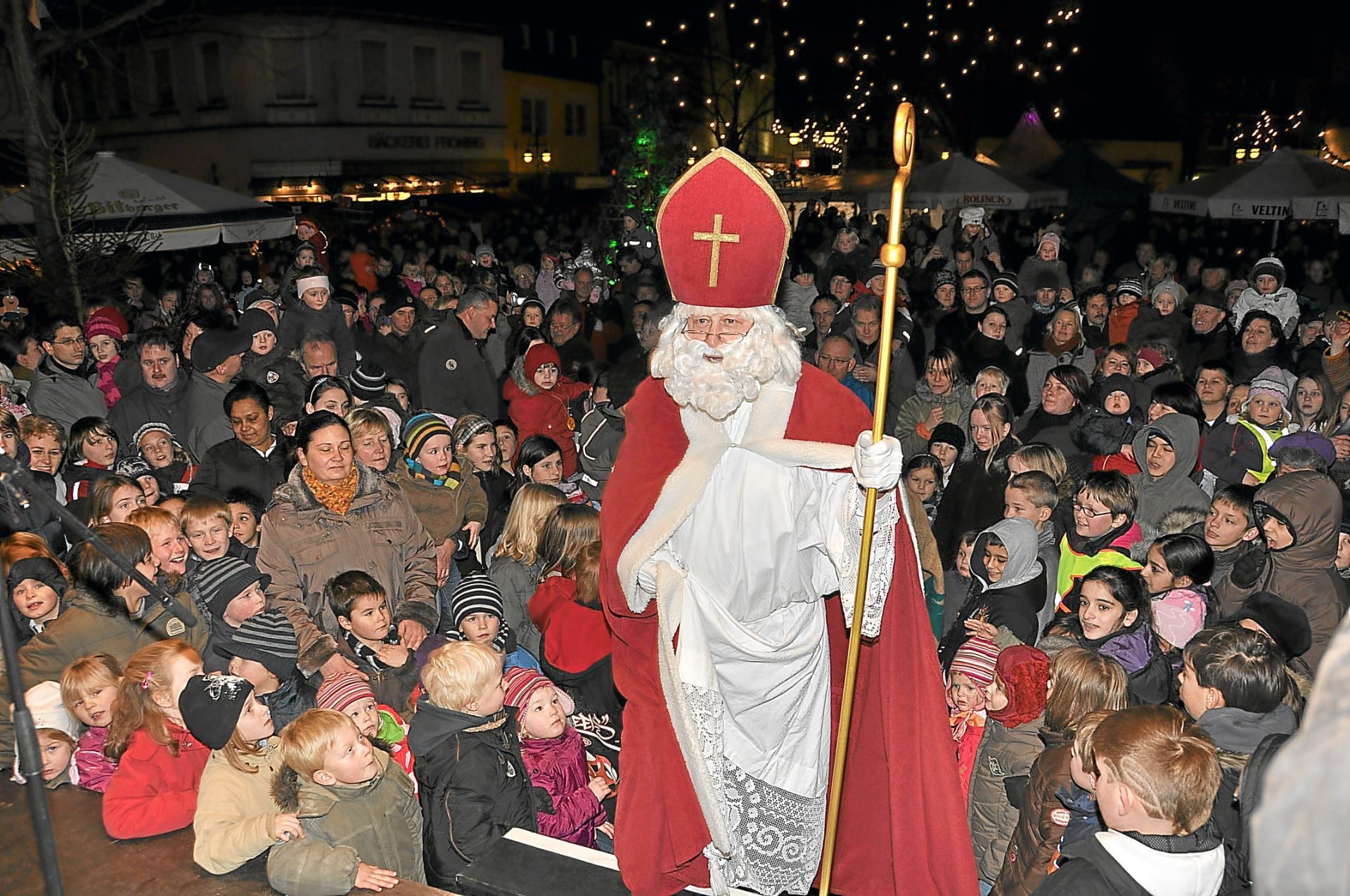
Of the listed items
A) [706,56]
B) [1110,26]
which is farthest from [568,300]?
[1110,26]

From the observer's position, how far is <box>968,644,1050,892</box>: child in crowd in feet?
12.0

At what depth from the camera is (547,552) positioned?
475cm

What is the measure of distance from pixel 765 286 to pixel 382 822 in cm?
215

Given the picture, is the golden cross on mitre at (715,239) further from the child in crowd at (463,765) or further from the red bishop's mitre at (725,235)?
the child in crowd at (463,765)

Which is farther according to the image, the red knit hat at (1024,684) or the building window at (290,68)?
the building window at (290,68)

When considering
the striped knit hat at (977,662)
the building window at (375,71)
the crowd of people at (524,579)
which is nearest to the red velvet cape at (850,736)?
the crowd of people at (524,579)

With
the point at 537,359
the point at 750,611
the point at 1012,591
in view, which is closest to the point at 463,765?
the point at 750,611

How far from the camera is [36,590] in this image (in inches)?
175

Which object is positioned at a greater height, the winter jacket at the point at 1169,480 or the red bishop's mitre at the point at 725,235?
the red bishop's mitre at the point at 725,235

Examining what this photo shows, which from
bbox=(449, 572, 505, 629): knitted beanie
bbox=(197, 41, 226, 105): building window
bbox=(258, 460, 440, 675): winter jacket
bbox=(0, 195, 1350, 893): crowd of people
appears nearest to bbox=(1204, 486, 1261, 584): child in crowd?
bbox=(0, 195, 1350, 893): crowd of people

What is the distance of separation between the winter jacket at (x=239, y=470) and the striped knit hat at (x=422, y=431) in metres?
0.62

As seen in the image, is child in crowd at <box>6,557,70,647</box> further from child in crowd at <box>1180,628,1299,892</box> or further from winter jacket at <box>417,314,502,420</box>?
child in crowd at <box>1180,628,1299,892</box>

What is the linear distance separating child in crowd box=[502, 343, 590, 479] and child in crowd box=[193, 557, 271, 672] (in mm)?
3059

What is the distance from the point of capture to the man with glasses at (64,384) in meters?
7.03
